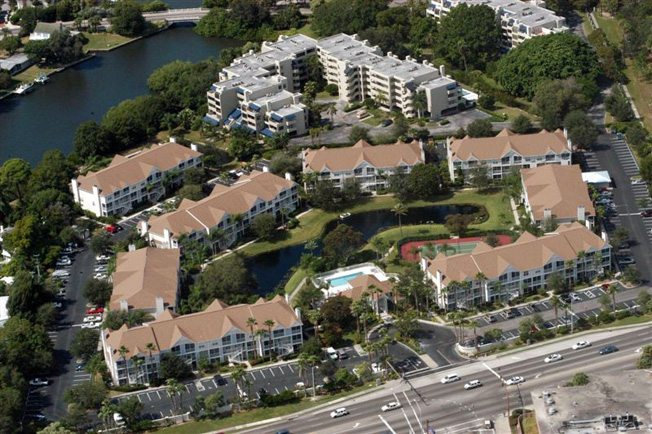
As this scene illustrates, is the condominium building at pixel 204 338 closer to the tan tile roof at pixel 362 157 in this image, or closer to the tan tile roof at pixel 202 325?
the tan tile roof at pixel 202 325

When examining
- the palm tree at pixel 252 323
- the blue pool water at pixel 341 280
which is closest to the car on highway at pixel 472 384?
the palm tree at pixel 252 323

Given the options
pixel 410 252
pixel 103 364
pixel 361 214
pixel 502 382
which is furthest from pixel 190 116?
pixel 502 382

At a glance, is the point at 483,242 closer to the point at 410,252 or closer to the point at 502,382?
the point at 410,252

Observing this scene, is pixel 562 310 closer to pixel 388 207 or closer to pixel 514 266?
pixel 514 266

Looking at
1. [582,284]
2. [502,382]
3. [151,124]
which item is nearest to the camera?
[502,382]

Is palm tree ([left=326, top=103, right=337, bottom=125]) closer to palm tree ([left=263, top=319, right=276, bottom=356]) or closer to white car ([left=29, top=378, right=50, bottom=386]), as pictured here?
palm tree ([left=263, top=319, right=276, bottom=356])
